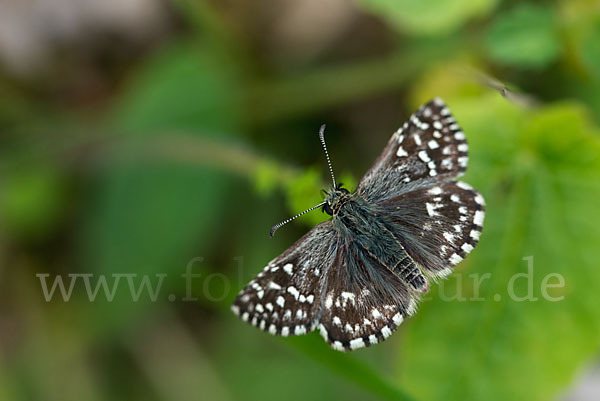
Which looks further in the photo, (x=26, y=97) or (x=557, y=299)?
(x=26, y=97)

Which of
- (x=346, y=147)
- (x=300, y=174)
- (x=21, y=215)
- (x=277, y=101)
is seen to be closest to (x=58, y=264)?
(x=21, y=215)

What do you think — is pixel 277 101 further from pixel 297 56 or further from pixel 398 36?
pixel 398 36

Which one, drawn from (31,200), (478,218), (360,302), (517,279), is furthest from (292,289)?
(31,200)

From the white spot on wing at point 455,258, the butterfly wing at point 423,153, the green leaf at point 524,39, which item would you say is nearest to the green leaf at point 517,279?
the green leaf at point 524,39

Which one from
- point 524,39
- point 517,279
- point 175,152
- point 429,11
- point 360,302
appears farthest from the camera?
point 175,152

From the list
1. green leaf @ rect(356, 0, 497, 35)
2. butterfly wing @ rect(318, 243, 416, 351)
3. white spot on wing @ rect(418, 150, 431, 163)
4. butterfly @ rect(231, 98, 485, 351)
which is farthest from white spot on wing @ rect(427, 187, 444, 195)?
green leaf @ rect(356, 0, 497, 35)

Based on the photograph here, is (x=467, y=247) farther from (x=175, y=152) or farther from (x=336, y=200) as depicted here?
(x=175, y=152)

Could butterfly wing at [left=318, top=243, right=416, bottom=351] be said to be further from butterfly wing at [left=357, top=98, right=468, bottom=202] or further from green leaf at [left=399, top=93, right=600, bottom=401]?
green leaf at [left=399, top=93, right=600, bottom=401]
